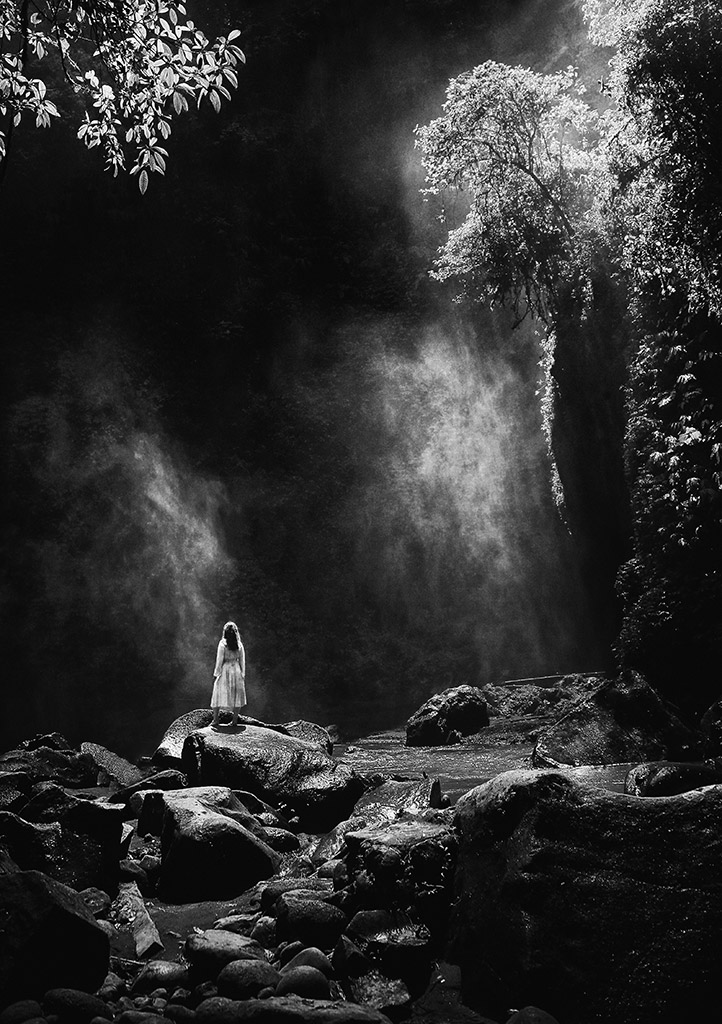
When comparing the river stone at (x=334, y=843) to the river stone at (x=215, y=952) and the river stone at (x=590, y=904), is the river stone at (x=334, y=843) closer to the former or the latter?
the river stone at (x=215, y=952)

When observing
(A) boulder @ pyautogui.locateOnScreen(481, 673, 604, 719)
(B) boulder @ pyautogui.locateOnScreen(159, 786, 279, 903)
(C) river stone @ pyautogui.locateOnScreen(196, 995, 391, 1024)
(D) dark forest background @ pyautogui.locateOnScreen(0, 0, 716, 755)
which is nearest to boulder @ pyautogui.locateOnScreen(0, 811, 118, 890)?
(B) boulder @ pyautogui.locateOnScreen(159, 786, 279, 903)

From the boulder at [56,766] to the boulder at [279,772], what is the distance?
2.01 meters

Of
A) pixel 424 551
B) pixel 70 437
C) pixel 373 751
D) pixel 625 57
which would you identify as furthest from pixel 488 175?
pixel 70 437

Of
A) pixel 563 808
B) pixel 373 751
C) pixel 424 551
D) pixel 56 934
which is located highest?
pixel 424 551

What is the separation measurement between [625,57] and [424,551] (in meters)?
15.6

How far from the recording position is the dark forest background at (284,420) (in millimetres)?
20891

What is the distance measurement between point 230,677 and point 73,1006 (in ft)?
28.0

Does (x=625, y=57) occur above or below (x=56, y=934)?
above

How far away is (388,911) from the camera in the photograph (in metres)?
4.66

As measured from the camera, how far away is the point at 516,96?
53.3 feet

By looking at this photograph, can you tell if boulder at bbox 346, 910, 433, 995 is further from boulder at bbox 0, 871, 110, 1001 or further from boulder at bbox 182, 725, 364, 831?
boulder at bbox 182, 725, 364, 831

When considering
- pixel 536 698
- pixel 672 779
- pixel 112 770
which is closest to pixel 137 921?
pixel 672 779

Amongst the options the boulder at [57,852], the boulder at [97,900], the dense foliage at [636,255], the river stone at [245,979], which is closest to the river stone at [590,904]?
the river stone at [245,979]

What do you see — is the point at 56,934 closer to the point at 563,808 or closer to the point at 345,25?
the point at 563,808
